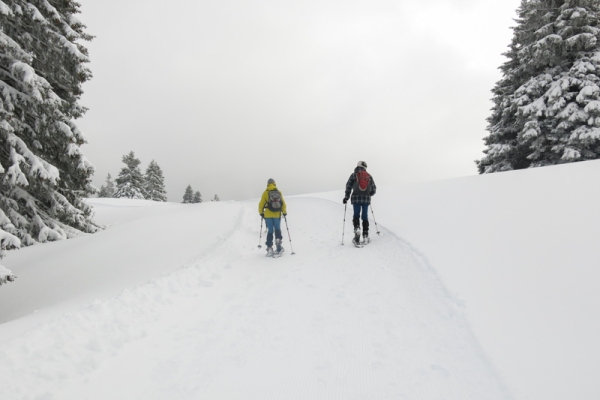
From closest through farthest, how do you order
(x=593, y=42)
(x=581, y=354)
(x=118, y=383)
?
(x=581, y=354) → (x=118, y=383) → (x=593, y=42)

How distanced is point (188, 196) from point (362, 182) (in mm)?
65034

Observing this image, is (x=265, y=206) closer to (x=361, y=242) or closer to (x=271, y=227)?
(x=271, y=227)

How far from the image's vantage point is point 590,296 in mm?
3707

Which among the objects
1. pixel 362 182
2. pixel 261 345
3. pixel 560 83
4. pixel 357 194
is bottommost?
pixel 261 345

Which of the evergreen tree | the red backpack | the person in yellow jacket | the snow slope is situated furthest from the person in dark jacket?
the evergreen tree

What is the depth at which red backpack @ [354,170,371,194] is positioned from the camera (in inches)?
353

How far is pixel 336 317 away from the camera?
185 inches

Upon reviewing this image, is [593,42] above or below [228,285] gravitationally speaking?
above

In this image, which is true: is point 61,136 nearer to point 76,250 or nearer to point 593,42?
point 76,250

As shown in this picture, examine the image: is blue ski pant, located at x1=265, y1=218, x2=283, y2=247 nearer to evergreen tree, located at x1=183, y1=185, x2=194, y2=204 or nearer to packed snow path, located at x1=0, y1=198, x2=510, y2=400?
packed snow path, located at x1=0, y1=198, x2=510, y2=400

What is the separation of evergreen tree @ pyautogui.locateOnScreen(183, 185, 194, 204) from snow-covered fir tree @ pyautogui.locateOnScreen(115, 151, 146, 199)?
73.9 feet

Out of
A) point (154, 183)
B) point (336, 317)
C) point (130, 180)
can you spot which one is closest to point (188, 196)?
point (154, 183)

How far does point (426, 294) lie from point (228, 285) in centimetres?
406

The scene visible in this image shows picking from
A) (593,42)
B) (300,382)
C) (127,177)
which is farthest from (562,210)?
(127,177)
